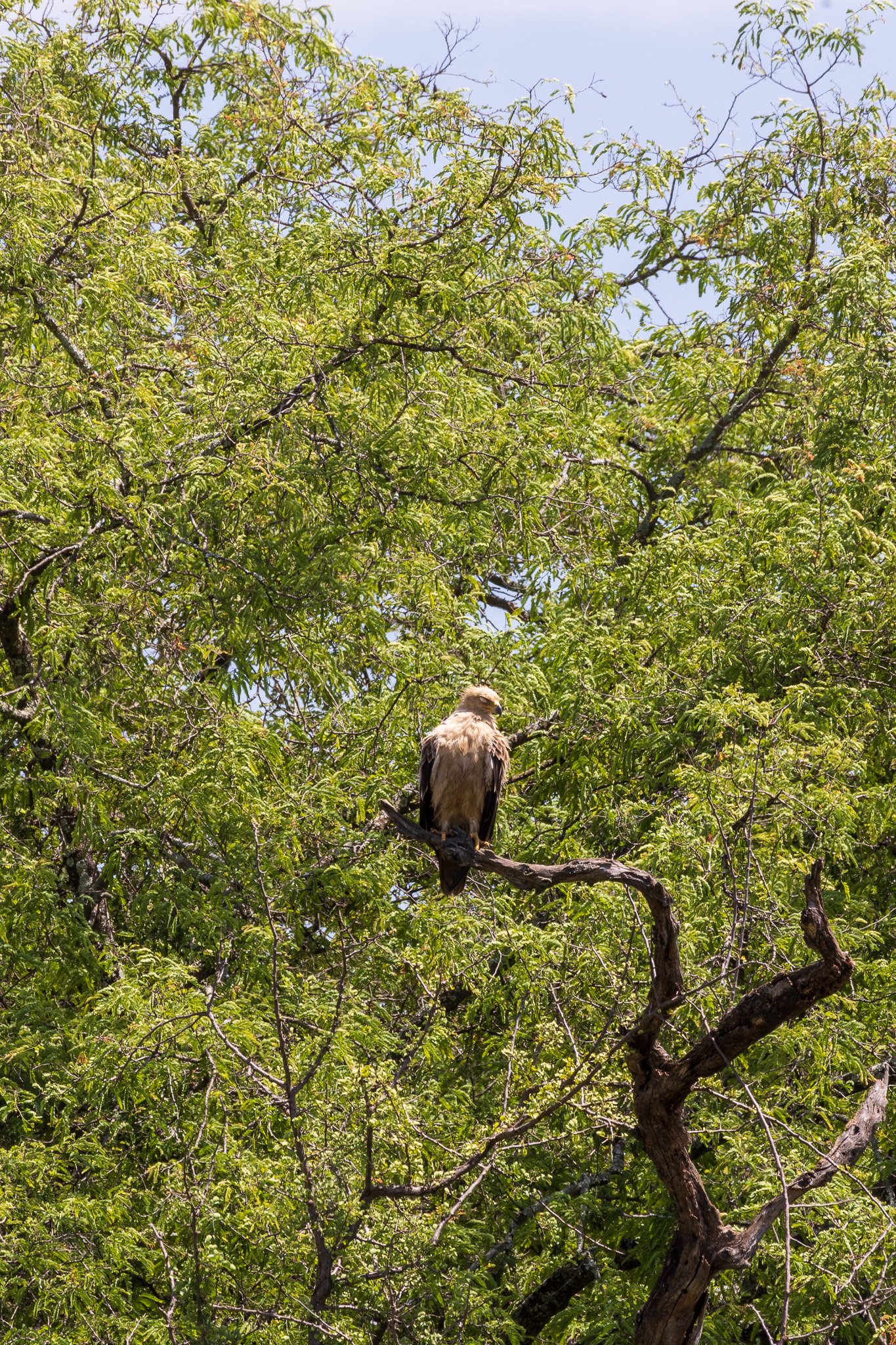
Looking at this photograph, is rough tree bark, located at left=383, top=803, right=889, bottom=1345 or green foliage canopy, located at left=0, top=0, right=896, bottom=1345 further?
green foliage canopy, located at left=0, top=0, right=896, bottom=1345

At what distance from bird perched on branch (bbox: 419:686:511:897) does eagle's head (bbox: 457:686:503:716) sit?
2 centimetres

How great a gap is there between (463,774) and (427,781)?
0.76ft

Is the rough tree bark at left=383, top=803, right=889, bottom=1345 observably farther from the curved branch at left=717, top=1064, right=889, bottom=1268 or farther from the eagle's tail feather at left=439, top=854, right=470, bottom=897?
the eagle's tail feather at left=439, top=854, right=470, bottom=897

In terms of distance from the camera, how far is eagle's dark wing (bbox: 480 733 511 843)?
6383mm

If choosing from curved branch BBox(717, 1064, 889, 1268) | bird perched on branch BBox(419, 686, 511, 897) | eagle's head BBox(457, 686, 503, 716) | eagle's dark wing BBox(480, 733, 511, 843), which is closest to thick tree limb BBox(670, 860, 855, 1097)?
curved branch BBox(717, 1064, 889, 1268)

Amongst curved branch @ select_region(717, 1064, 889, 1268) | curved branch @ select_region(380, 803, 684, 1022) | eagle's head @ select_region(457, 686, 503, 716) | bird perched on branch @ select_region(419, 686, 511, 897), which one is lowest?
curved branch @ select_region(717, 1064, 889, 1268)

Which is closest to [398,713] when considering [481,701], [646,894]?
[481,701]

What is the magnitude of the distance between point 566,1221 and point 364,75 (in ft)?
25.8

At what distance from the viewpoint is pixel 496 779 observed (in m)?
6.43

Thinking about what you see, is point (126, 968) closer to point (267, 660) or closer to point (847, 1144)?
point (267, 660)

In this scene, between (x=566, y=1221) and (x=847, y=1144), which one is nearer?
(x=847, y=1144)

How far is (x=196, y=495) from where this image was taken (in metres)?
7.81

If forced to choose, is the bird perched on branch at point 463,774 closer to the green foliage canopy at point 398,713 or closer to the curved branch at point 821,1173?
the green foliage canopy at point 398,713

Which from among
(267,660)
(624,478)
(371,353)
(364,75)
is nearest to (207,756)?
(267,660)
